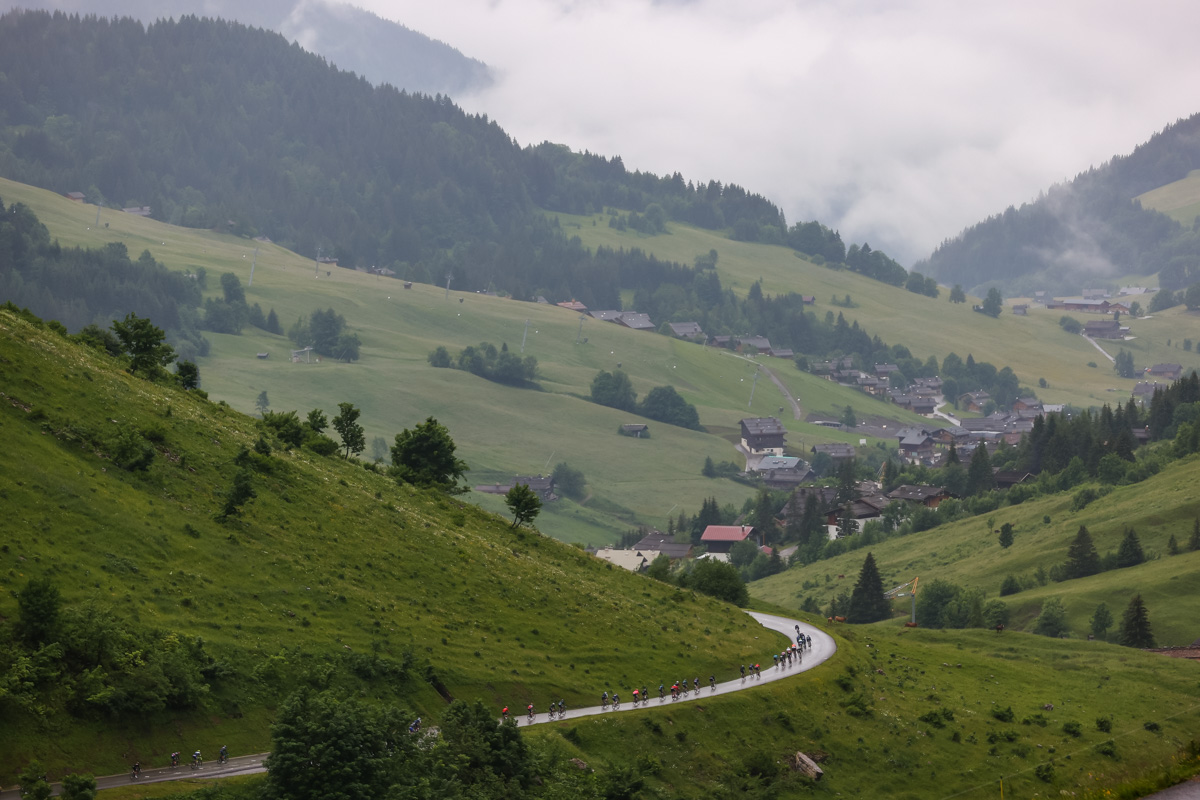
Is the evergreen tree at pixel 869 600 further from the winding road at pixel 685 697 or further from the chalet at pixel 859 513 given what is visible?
the chalet at pixel 859 513

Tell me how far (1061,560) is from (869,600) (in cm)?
2381

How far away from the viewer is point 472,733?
53.8m

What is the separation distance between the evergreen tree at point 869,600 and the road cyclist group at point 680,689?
46.9m

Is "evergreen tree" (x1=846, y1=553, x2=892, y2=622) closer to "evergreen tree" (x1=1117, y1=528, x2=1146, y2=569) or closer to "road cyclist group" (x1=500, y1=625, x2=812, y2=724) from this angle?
"evergreen tree" (x1=1117, y1=528, x2=1146, y2=569)

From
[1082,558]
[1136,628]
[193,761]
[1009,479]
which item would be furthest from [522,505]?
[1009,479]

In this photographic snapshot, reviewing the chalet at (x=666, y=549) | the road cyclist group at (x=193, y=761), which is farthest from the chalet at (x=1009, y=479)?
the road cyclist group at (x=193, y=761)

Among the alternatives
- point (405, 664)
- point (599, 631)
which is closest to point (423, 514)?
point (599, 631)

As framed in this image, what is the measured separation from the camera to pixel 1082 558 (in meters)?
135

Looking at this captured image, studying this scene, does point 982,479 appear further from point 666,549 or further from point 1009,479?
point 666,549

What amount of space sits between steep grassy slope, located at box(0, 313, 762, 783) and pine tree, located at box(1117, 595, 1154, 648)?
144 ft

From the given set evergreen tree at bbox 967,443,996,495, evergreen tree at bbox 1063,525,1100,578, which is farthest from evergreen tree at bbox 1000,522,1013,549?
evergreen tree at bbox 967,443,996,495

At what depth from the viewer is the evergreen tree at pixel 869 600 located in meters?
137

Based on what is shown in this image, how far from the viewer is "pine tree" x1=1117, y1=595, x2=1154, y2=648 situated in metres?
111

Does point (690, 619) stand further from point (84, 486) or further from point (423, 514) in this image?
point (84, 486)
